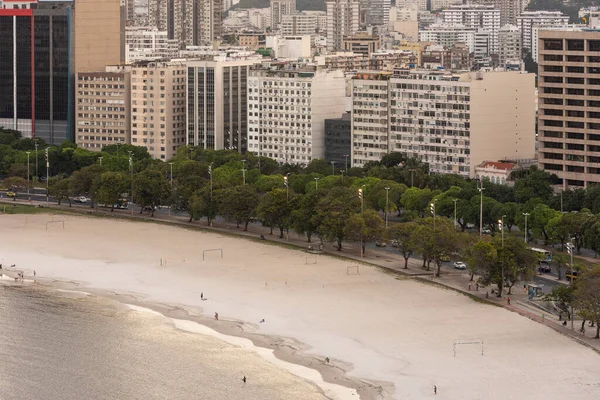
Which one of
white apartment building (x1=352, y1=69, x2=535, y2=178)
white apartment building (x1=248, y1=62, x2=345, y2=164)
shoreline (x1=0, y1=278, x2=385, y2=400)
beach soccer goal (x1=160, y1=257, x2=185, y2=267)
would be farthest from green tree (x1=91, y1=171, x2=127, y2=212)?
white apartment building (x1=352, y1=69, x2=535, y2=178)

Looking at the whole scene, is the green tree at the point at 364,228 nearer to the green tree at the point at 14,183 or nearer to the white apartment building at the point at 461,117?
the white apartment building at the point at 461,117

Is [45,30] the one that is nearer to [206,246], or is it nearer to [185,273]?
[206,246]

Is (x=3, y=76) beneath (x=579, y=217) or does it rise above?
above

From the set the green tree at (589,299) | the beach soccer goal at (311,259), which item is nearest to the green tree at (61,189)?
the beach soccer goal at (311,259)

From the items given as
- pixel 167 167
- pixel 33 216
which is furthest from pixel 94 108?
pixel 33 216

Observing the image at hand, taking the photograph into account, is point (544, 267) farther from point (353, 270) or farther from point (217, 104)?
point (217, 104)

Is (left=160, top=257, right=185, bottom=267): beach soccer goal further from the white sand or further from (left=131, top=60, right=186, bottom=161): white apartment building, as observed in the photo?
(left=131, top=60, right=186, bottom=161): white apartment building
